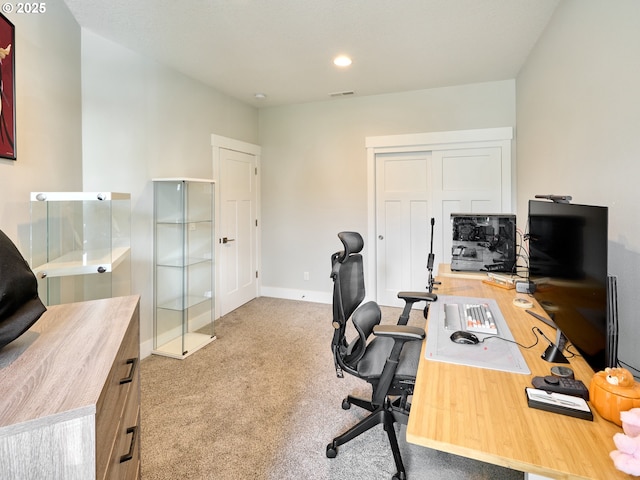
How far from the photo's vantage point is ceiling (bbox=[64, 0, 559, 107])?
2260mm

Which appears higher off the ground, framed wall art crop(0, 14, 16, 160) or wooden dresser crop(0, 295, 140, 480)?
framed wall art crop(0, 14, 16, 160)

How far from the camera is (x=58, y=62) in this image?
2229 mm

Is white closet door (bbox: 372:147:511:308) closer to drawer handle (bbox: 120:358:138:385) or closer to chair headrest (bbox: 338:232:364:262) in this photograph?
chair headrest (bbox: 338:232:364:262)

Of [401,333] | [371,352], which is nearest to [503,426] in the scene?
[401,333]

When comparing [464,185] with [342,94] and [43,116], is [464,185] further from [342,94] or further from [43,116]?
[43,116]

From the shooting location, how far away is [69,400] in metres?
0.69

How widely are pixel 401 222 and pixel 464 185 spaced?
0.82 metres

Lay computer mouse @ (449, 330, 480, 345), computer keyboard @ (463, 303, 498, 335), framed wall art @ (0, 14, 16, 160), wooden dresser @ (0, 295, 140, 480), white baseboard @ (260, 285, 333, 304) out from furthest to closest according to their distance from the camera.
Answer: white baseboard @ (260, 285, 333, 304) → framed wall art @ (0, 14, 16, 160) → computer keyboard @ (463, 303, 498, 335) → computer mouse @ (449, 330, 480, 345) → wooden dresser @ (0, 295, 140, 480)

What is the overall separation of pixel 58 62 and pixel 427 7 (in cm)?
248

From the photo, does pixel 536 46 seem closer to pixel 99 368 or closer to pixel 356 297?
pixel 356 297

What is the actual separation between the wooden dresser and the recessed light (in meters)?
2.79

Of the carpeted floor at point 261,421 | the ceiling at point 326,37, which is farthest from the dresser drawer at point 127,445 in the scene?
the ceiling at point 326,37

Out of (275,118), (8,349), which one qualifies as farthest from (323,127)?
(8,349)

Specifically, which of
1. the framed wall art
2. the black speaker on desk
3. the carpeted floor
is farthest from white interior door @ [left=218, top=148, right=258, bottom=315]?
the black speaker on desk
